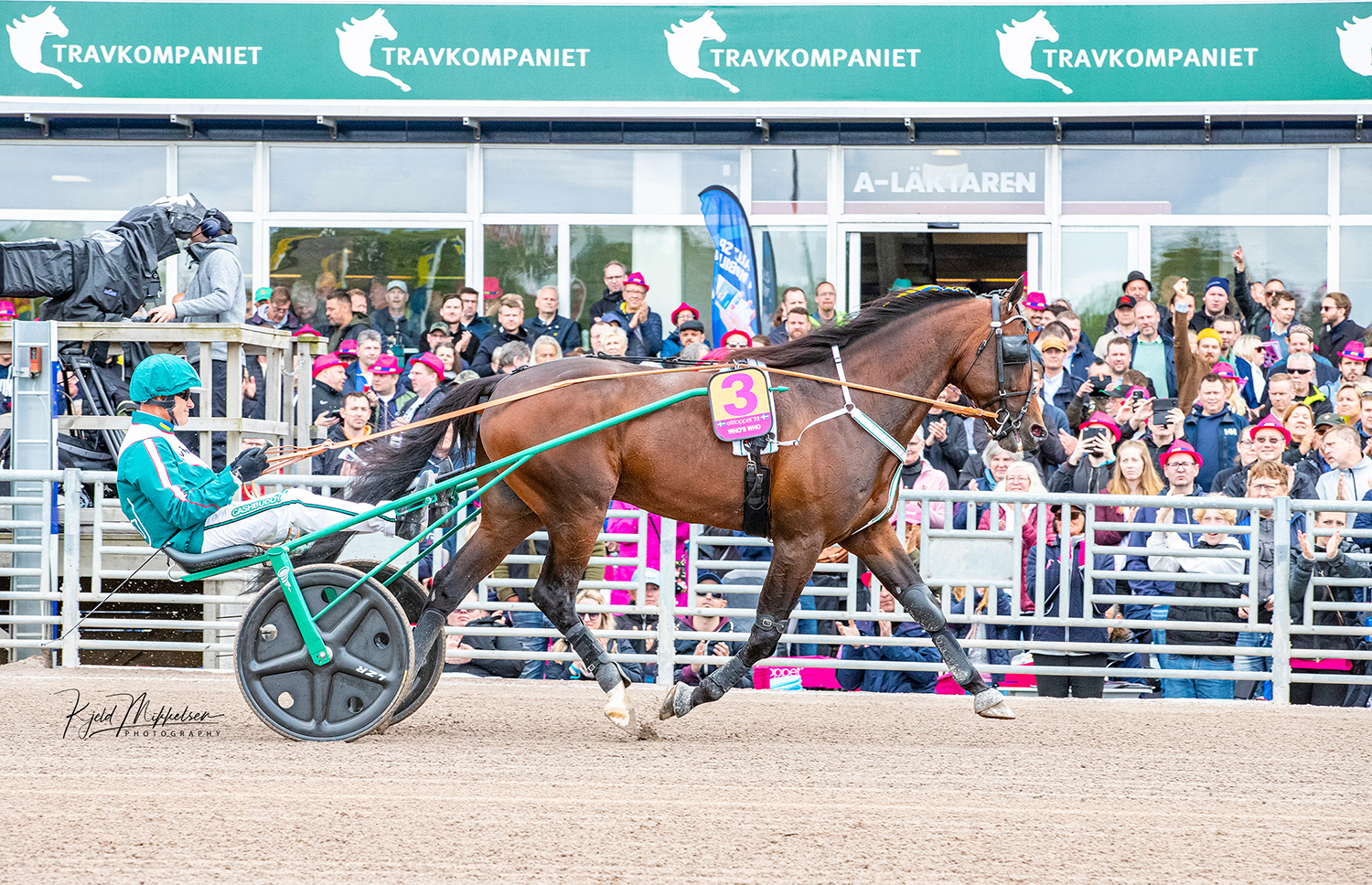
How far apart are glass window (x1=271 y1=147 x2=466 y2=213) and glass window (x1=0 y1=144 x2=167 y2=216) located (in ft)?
4.08

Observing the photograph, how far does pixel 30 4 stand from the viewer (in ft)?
48.3

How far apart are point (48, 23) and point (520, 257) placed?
5.13m

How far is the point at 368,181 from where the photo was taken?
15.1 meters

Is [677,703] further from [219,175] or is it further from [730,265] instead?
[219,175]

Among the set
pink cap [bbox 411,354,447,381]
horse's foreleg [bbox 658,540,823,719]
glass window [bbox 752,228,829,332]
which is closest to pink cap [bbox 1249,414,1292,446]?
horse's foreleg [bbox 658,540,823,719]

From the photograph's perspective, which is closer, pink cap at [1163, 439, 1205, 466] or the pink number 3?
the pink number 3

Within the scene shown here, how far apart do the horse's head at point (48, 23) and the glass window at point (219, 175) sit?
156cm

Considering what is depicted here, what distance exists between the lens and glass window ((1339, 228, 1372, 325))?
559 inches

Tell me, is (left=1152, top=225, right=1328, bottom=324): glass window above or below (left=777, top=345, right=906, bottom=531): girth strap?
above

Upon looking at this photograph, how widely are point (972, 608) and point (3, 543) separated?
6.02 m

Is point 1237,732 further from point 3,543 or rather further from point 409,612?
point 3,543

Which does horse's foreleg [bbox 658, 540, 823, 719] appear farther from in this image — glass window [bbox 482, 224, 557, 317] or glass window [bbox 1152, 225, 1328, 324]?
glass window [bbox 1152, 225, 1328, 324]
